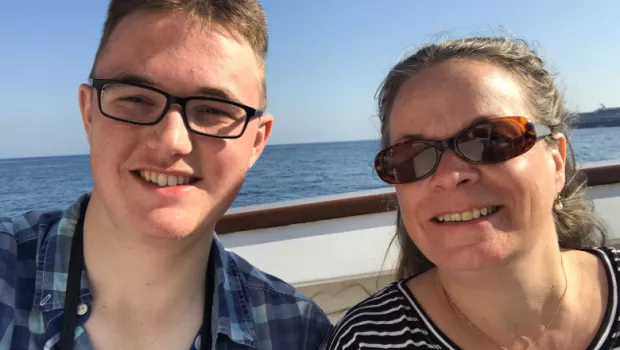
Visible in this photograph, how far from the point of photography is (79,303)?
1596 mm

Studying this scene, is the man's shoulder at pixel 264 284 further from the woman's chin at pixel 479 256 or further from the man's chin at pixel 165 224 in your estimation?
the woman's chin at pixel 479 256

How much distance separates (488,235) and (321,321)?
0.75 meters

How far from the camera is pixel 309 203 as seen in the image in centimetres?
296

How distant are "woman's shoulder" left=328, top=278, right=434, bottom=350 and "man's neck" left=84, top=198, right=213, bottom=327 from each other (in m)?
0.59

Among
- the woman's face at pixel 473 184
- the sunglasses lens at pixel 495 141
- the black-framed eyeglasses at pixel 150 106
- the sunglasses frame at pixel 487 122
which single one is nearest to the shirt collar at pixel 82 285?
the black-framed eyeglasses at pixel 150 106

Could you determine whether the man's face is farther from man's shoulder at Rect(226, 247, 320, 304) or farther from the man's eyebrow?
man's shoulder at Rect(226, 247, 320, 304)

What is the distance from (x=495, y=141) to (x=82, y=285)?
54.5 inches

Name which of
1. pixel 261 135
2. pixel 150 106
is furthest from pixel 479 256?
pixel 150 106

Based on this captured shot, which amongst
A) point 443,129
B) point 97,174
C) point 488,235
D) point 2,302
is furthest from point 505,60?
point 2,302

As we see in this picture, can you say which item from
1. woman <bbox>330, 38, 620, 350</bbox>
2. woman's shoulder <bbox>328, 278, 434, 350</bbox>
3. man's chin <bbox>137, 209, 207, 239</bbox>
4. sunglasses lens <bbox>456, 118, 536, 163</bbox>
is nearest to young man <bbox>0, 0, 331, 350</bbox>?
man's chin <bbox>137, 209, 207, 239</bbox>

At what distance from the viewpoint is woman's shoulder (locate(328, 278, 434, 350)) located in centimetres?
167

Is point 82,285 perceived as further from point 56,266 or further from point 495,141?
point 495,141

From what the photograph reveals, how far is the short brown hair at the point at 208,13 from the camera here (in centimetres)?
168

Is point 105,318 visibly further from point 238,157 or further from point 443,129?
point 443,129
